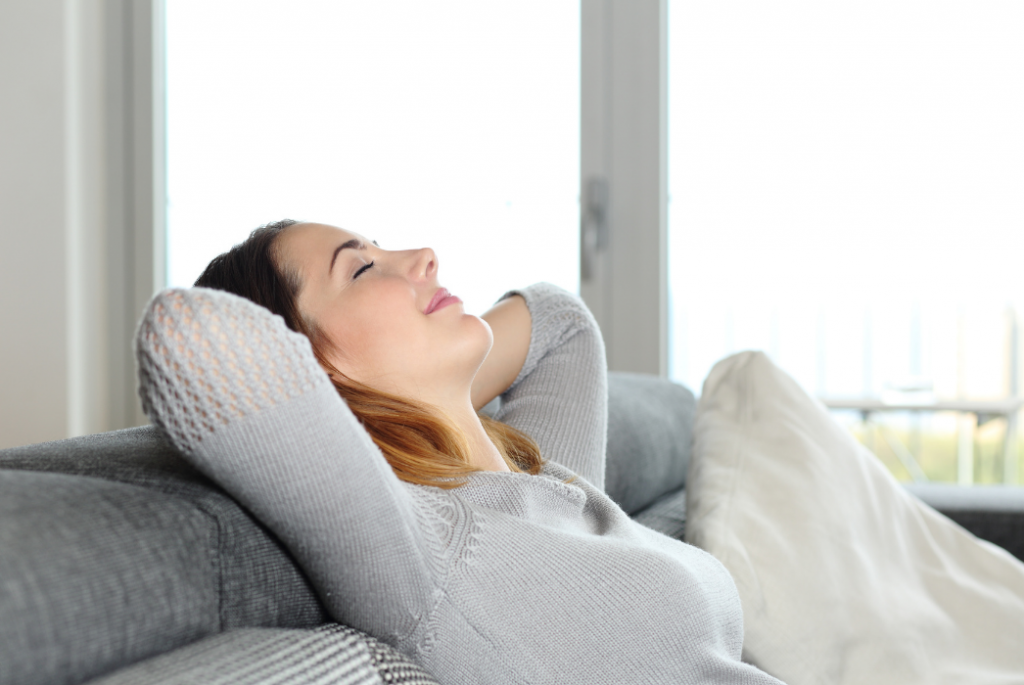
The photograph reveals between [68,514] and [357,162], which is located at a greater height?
[357,162]

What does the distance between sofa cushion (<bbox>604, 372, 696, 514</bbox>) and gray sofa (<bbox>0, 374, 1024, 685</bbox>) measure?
2.36 ft

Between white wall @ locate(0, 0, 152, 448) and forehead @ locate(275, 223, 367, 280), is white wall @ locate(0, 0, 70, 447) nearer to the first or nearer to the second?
white wall @ locate(0, 0, 152, 448)

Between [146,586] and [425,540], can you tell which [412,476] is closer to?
[425,540]

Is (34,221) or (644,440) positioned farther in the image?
(34,221)

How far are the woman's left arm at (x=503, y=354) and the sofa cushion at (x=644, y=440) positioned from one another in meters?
0.21

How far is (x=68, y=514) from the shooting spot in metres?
0.51

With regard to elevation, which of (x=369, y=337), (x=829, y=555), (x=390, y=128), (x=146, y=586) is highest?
(x=390, y=128)

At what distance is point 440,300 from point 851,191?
6.66 feet

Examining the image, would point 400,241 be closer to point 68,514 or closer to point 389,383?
point 389,383

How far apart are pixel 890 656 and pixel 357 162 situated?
2274 mm

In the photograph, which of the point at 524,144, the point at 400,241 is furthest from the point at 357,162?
the point at 524,144

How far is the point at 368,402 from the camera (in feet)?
2.83

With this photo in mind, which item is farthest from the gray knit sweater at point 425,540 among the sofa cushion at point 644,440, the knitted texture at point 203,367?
the sofa cushion at point 644,440

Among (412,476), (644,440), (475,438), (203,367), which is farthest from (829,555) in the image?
(203,367)
